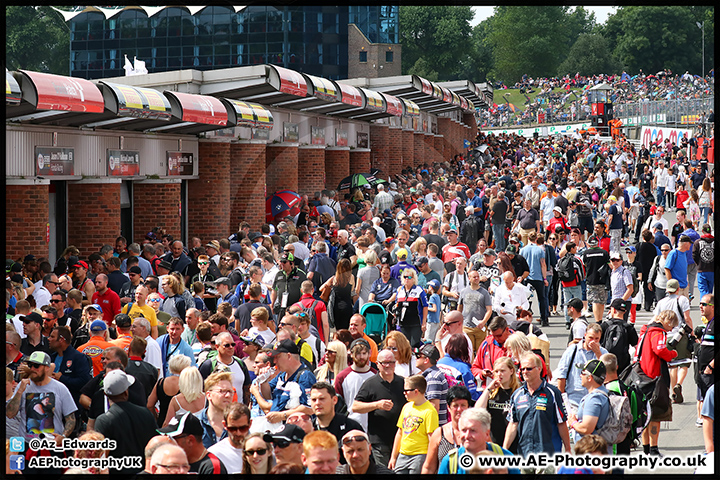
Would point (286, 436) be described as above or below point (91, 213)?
below

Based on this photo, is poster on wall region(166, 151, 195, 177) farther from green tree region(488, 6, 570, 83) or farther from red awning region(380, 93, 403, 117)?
green tree region(488, 6, 570, 83)

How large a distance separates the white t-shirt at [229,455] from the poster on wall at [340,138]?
22.6m

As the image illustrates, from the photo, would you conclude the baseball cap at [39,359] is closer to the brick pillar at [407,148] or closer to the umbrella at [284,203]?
the umbrella at [284,203]

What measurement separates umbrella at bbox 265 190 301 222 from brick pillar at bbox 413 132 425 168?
20.5 metres

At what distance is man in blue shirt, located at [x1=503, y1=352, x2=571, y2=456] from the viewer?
6.92 m

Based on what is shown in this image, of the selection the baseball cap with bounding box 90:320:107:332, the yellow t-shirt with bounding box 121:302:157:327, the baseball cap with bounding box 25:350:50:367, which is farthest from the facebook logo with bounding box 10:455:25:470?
the yellow t-shirt with bounding box 121:302:157:327

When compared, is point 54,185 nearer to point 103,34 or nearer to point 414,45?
point 103,34

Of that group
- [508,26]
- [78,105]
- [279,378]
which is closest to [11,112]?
[78,105]

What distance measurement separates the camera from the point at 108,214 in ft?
54.0

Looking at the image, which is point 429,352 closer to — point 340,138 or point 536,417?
point 536,417

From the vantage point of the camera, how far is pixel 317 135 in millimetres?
26297

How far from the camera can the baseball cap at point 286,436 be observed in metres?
5.70

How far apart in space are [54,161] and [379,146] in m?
20.0

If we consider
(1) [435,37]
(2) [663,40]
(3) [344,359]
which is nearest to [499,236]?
(3) [344,359]
